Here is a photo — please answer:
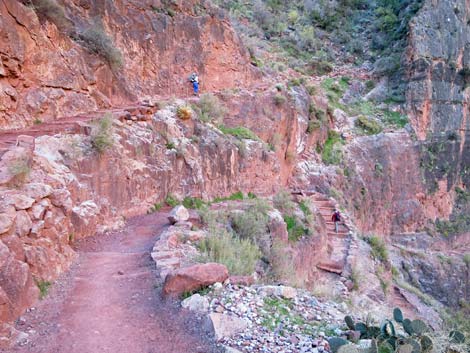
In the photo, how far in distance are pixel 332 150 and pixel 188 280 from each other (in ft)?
59.5

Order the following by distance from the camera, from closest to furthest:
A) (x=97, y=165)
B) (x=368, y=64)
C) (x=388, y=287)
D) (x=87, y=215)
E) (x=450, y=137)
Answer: (x=87, y=215), (x=97, y=165), (x=388, y=287), (x=450, y=137), (x=368, y=64)

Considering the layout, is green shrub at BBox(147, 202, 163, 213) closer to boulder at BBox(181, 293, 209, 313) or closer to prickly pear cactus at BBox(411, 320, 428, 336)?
boulder at BBox(181, 293, 209, 313)

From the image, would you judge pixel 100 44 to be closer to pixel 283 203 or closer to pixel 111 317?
pixel 283 203

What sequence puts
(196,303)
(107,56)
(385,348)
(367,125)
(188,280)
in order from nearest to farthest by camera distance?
(385,348) < (196,303) < (188,280) < (107,56) < (367,125)

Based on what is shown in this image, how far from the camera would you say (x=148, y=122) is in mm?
12109

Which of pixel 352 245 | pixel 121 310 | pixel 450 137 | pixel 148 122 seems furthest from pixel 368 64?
pixel 121 310

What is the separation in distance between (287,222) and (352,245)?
3.53m

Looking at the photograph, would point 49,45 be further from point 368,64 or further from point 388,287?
point 368,64

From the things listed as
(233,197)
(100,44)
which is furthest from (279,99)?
(100,44)

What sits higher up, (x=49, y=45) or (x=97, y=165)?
(x=49, y=45)

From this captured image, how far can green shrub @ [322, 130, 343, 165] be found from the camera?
2234 centimetres

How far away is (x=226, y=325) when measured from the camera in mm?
5074

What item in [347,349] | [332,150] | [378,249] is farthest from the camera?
[332,150]

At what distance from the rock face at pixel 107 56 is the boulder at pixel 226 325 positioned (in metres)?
6.85
